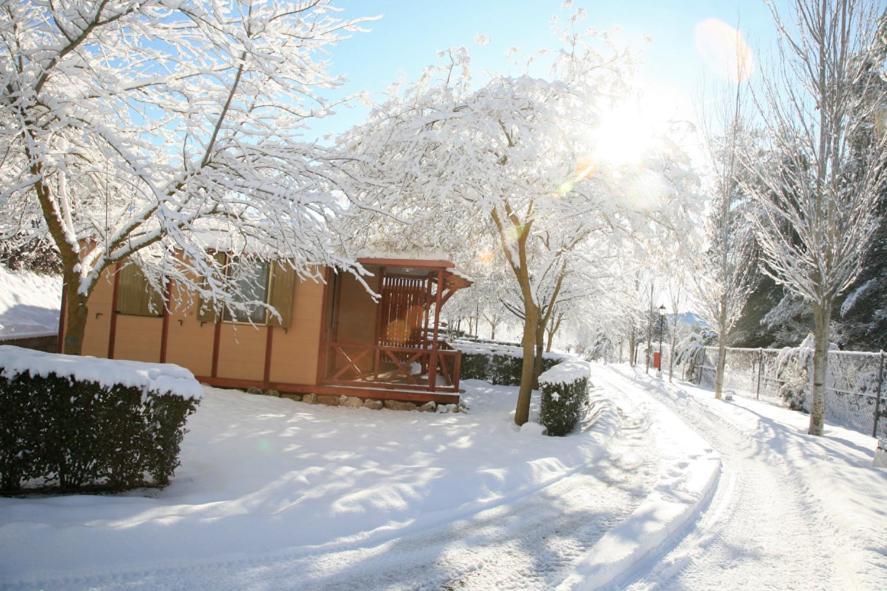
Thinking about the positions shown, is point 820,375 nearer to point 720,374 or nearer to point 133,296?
point 720,374

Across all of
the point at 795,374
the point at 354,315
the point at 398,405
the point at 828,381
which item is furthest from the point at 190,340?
the point at 795,374

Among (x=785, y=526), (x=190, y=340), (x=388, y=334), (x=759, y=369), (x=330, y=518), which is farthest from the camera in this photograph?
(x=759, y=369)

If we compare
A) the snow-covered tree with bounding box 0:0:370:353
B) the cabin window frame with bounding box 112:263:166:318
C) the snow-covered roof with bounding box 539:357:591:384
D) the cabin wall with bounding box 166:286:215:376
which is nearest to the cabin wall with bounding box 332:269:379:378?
the cabin wall with bounding box 166:286:215:376

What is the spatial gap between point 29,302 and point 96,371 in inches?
595

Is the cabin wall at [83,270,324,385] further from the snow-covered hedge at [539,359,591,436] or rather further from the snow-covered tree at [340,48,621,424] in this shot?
the snow-covered hedge at [539,359,591,436]

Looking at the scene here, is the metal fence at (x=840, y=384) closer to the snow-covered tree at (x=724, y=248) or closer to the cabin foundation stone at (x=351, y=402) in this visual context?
the snow-covered tree at (x=724, y=248)

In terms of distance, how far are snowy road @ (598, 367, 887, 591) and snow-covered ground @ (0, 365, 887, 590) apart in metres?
0.02

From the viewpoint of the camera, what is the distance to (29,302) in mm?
15258

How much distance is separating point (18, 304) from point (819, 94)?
71.1ft

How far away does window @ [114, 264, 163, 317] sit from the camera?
10148 mm

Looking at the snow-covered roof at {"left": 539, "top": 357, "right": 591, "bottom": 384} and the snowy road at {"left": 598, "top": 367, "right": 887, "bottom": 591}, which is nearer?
the snowy road at {"left": 598, "top": 367, "right": 887, "bottom": 591}

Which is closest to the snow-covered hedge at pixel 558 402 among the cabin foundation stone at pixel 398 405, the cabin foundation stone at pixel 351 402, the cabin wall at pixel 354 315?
the cabin foundation stone at pixel 398 405

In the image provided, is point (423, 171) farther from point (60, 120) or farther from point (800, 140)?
point (800, 140)

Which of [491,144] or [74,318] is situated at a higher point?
[491,144]
